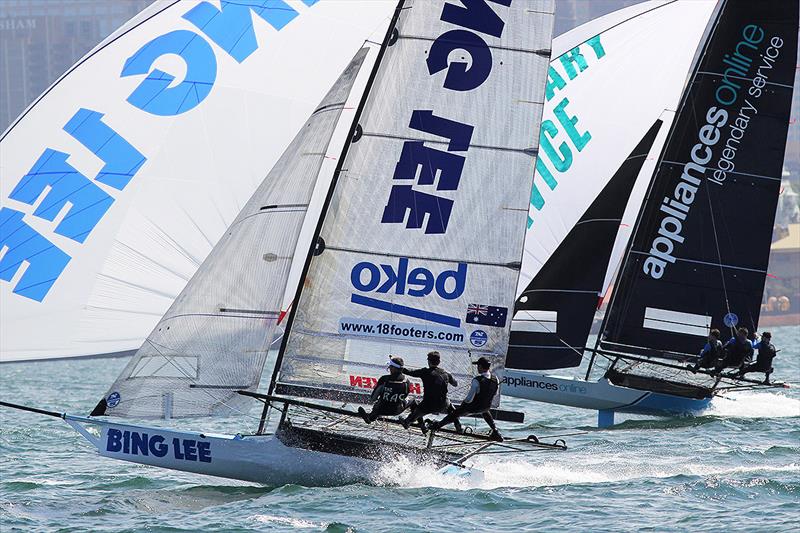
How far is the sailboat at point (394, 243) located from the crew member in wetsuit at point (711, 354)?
5248 mm

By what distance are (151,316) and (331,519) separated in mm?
1936

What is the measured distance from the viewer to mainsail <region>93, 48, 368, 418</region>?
9914mm

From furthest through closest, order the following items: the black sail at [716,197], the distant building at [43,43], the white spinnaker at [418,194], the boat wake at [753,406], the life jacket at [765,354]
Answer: the distant building at [43,43] → the boat wake at [753,406] → the black sail at [716,197] → the life jacket at [765,354] → the white spinnaker at [418,194]

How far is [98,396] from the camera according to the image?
24.3 metres

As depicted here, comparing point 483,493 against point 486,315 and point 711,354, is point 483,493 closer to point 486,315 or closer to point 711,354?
point 486,315

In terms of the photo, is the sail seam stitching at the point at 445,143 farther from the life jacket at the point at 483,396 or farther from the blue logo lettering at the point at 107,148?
the life jacket at the point at 483,396

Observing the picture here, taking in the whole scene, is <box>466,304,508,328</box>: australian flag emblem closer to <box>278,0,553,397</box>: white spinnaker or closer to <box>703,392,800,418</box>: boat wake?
<box>278,0,553,397</box>: white spinnaker

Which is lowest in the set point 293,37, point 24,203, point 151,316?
point 151,316

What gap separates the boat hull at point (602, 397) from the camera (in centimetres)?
1491

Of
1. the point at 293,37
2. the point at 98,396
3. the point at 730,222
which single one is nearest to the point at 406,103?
the point at 293,37

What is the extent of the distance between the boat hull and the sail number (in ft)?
19.0

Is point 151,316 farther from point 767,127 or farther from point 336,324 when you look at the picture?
point 767,127

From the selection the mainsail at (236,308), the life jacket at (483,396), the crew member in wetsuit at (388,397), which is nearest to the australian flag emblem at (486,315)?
the life jacket at (483,396)

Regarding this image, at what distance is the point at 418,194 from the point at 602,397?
17.1ft
